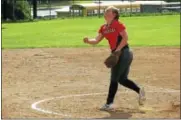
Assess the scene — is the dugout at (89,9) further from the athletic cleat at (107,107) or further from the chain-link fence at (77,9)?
the athletic cleat at (107,107)

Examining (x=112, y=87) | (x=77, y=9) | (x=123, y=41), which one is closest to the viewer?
(x=123, y=41)

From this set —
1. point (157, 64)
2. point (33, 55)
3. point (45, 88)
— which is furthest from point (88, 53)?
point (45, 88)

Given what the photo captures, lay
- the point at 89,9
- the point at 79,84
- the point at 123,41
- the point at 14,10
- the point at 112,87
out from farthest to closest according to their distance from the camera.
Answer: the point at 89,9 < the point at 14,10 < the point at 79,84 < the point at 112,87 < the point at 123,41

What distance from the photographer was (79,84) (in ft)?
38.3

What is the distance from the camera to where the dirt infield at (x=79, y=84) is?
28.0 feet

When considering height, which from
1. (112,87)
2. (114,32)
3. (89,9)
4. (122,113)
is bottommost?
(122,113)

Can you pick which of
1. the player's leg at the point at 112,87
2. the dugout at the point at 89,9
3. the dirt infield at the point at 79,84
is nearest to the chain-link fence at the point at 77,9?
the dugout at the point at 89,9

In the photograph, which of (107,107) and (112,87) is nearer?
(107,107)

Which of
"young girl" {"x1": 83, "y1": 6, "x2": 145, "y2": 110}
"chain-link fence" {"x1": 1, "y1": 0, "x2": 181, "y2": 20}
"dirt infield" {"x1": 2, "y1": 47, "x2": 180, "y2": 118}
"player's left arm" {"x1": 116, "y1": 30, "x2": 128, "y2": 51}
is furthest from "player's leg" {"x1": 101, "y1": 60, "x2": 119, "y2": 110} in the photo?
"chain-link fence" {"x1": 1, "y1": 0, "x2": 181, "y2": 20}

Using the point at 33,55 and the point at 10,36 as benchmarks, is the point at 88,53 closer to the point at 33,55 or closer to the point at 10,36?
the point at 33,55

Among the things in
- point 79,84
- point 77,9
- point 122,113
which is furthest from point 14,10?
point 122,113

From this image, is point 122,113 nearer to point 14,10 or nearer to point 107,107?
point 107,107

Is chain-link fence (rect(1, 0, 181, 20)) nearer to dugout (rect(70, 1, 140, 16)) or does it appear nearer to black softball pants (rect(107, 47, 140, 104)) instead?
dugout (rect(70, 1, 140, 16))

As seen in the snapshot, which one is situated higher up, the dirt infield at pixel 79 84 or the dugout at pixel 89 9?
the dugout at pixel 89 9
